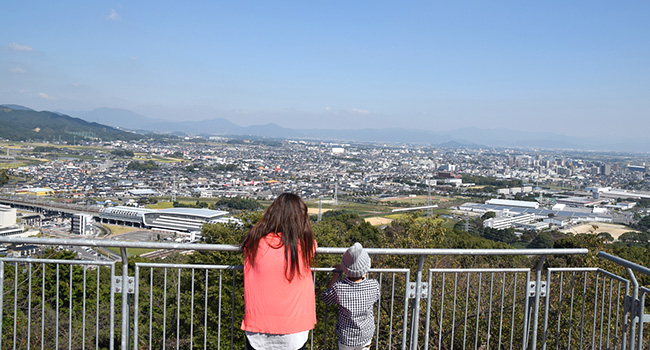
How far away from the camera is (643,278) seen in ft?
24.7

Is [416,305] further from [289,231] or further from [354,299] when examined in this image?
[289,231]

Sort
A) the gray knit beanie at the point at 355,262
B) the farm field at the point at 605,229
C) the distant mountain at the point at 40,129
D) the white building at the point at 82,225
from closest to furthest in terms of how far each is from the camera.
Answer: the gray knit beanie at the point at 355,262, the white building at the point at 82,225, the farm field at the point at 605,229, the distant mountain at the point at 40,129

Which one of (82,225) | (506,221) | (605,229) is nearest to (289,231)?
(82,225)

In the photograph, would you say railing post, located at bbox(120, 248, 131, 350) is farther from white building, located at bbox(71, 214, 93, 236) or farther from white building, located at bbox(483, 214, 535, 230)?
white building, located at bbox(483, 214, 535, 230)

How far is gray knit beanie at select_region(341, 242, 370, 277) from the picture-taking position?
213cm

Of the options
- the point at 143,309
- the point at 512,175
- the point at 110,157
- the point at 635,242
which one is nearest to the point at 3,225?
the point at 143,309

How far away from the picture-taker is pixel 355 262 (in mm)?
2150

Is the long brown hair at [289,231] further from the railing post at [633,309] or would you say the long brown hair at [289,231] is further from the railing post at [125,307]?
the railing post at [633,309]

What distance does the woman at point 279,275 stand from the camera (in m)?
2.04

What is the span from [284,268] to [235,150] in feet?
329

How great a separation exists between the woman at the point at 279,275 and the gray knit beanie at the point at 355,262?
17cm

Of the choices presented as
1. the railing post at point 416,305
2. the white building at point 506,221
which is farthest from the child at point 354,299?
the white building at point 506,221

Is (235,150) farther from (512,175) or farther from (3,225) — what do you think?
(3,225)

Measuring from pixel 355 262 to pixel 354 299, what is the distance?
18cm
